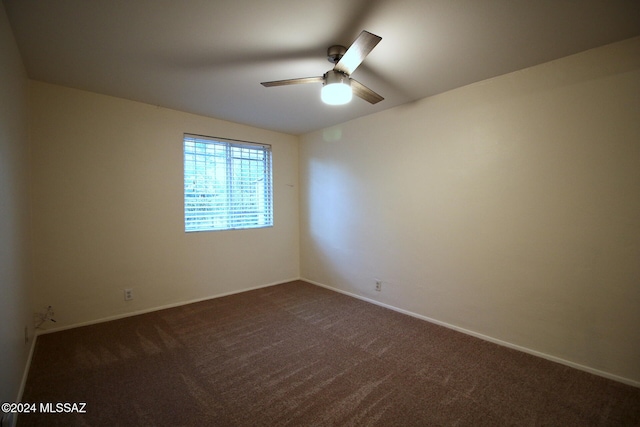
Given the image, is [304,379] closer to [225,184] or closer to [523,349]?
[523,349]

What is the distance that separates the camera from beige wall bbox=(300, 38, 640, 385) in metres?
1.90

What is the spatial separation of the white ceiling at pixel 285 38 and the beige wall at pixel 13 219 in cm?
25

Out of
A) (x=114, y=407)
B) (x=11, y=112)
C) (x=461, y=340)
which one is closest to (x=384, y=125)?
(x=461, y=340)

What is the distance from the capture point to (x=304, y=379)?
194cm

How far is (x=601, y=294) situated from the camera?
77.6 inches

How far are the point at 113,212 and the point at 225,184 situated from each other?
1.31m

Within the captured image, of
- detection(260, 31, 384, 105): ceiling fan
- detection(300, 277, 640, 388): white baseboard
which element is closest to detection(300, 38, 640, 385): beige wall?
A: detection(300, 277, 640, 388): white baseboard

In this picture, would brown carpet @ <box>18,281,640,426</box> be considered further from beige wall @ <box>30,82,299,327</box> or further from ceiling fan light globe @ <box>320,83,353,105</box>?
ceiling fan light globe @ <box>320,83,353,105</box>

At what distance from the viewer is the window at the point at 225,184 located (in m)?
3.46

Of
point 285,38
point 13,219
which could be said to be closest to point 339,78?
point 285,38

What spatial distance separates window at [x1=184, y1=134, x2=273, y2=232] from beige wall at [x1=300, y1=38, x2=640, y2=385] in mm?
1572

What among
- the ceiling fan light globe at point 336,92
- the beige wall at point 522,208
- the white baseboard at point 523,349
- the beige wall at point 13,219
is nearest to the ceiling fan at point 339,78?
the ceiling fan light globe at point 336,92

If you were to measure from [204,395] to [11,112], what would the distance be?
90.2 inches

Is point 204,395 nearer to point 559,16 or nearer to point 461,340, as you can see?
point 461,340
